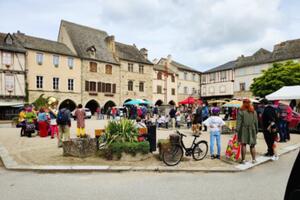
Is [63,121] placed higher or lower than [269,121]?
lower

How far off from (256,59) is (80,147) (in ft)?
152

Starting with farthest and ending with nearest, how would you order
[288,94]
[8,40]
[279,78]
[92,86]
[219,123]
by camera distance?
[92,86]
[279,78]
[8,40]
[288,94]
[219,123]

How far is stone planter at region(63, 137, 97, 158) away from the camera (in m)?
8.18

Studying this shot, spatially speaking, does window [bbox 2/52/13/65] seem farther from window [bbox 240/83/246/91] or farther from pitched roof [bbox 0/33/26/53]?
window [bbox 240/83/246/91]

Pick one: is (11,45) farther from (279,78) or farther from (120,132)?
(279,78)

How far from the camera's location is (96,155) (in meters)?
8.41

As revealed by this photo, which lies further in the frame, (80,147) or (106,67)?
(106,67)

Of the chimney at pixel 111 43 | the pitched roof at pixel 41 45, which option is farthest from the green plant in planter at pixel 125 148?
the chimney at pixel 111 43

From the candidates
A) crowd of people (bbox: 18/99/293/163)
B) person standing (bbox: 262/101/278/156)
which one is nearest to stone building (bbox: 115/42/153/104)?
crowd of people (bbox: 18/99/293/163)

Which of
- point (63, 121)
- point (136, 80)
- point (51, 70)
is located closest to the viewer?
point (63, 121)

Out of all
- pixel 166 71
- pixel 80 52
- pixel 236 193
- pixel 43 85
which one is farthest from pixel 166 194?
pixel 166 71

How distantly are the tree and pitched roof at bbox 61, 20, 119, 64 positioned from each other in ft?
74.2

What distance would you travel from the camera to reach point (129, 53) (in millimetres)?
46750

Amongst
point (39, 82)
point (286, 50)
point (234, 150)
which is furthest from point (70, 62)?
point (286, 50)
